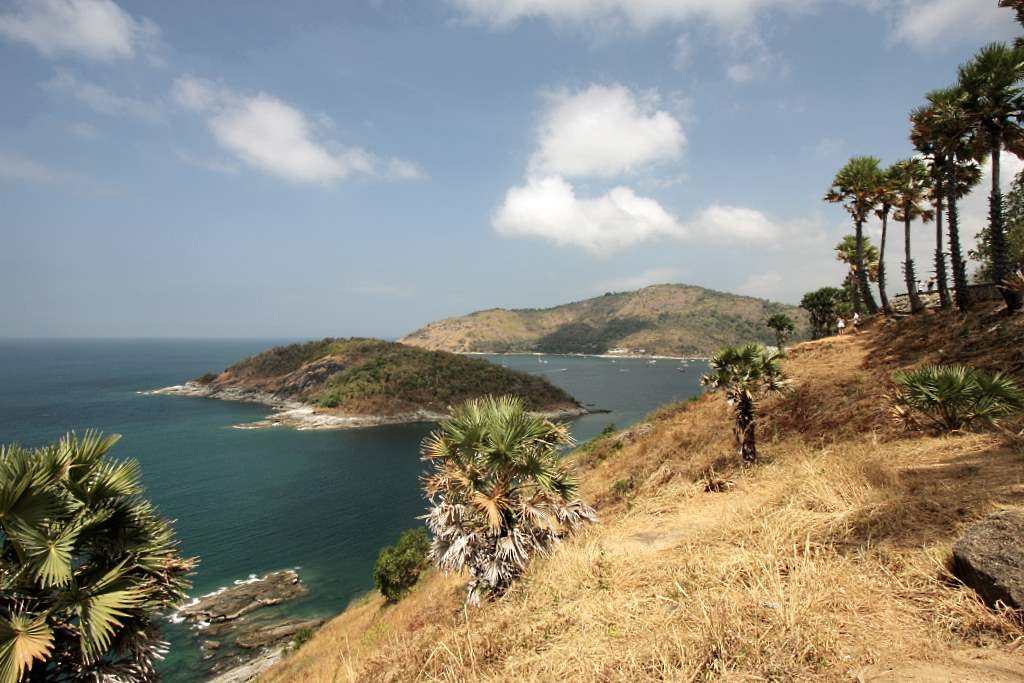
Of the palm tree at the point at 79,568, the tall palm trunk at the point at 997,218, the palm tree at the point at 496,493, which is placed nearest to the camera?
the palm tree at the point at 79,568

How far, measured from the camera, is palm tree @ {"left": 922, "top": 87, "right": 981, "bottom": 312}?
68.5ft

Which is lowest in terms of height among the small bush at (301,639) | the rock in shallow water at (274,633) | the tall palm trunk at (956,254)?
the rock in shallow water at (274,633)

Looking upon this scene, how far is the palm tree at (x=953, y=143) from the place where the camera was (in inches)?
822

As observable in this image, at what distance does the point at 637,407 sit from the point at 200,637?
9583 cm

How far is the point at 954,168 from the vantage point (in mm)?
24719

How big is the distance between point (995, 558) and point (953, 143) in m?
27.0

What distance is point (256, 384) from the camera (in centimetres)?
13288

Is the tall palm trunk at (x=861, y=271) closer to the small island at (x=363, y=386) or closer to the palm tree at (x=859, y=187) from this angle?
the palm tree at (x=859, y=187)

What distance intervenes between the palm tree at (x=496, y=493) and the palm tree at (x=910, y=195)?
31147 millimetres

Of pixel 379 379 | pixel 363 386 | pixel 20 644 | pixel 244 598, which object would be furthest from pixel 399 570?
pixel 379 379

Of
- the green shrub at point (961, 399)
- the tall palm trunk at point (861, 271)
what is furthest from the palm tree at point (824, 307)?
the green shrub at point (961, 399)

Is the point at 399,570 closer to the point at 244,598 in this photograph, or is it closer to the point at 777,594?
the point at 244,598

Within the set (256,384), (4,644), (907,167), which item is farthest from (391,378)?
(4,644)

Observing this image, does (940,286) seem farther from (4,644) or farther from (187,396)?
(187,396)
